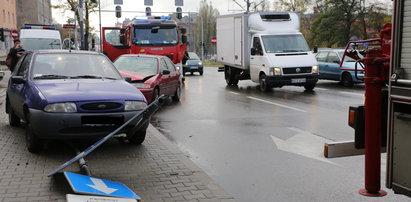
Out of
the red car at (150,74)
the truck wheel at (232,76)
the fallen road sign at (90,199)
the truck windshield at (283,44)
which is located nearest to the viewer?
the fallen road sign at (90,199)

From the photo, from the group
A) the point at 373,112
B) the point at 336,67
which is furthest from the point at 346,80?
the point at 373,112

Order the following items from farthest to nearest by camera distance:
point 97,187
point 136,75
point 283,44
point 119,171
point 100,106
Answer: point 283,44 < point 136,75 < point 100,106 < point 119,171 < point 97,187

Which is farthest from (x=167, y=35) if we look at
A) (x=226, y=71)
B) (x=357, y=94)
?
(x=357, y=94)

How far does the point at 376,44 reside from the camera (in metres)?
4.22

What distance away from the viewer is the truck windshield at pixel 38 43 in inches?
1113

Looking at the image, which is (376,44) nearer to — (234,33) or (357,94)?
(357,94)

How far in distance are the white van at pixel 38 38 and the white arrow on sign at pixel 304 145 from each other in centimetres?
2354

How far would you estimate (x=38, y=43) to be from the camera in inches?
1130

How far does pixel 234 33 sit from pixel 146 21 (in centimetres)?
485

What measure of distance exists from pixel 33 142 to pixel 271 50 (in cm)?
1205

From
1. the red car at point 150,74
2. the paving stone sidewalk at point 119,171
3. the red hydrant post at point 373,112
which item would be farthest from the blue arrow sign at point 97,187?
the red car at point 150,74

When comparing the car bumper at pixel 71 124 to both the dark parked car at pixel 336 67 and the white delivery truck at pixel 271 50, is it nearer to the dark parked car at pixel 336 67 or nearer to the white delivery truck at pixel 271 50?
the white delivery truck at pixel 271 50

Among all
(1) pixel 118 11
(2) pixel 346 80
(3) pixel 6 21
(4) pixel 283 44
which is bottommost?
(2) pixel 346 80

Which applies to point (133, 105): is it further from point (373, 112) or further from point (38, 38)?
point (38, 38)
